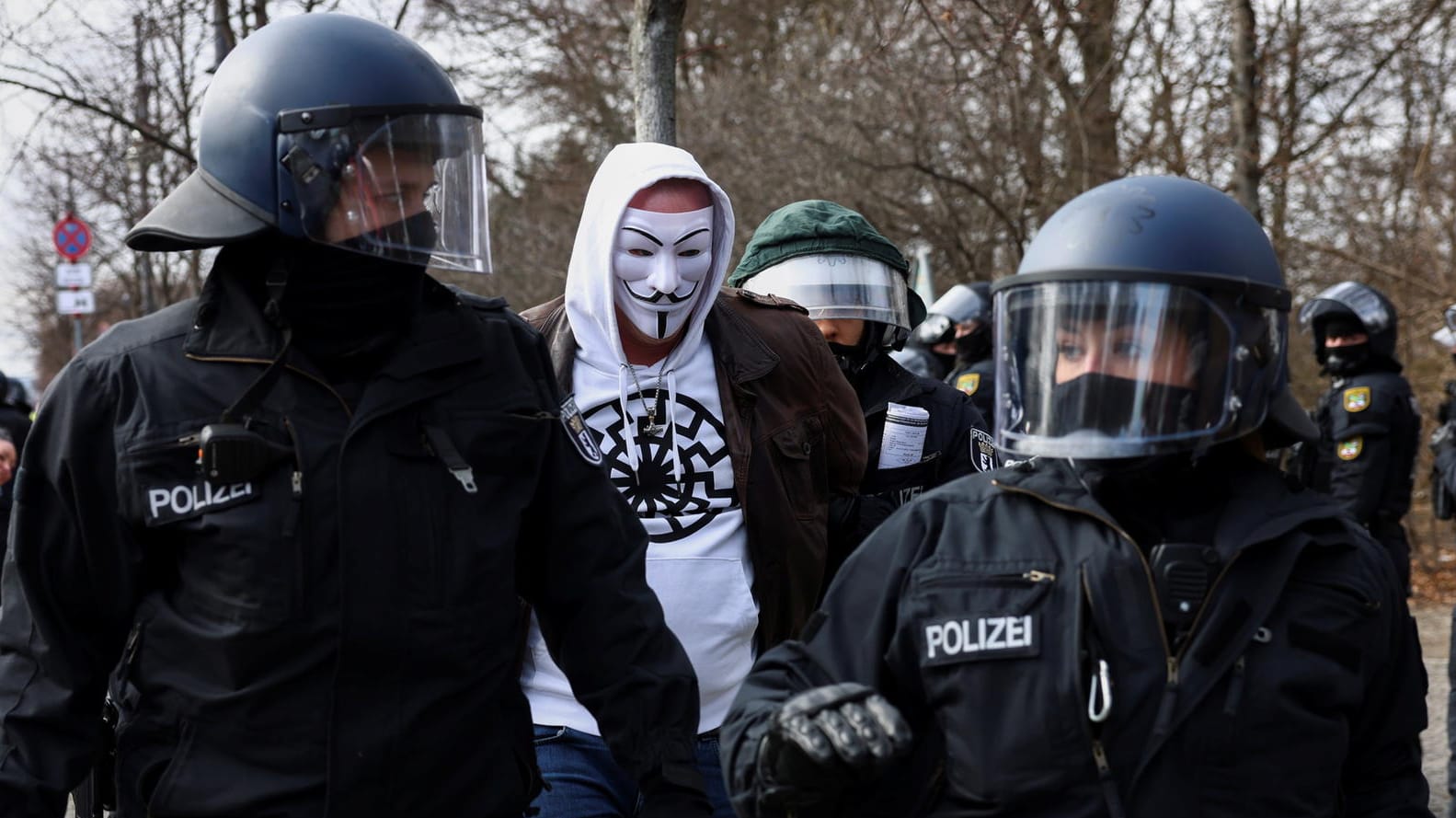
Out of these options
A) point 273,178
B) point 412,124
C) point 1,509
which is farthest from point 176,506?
point 1,509

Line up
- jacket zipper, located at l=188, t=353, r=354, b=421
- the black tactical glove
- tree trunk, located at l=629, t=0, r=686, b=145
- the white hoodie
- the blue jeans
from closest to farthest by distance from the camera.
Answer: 1. the black tactical glove
2. jacket zipper, located at l=188, t=353, r=354, b=421
3. the blue jeans
4. the white hoodie
5. tree trunk, located at l=629, t=0, r=686, b=145

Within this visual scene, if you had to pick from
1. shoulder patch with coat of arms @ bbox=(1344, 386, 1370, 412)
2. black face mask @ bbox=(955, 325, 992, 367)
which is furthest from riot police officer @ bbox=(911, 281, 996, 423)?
shoulder patch with coat of arms @ bbox=(1344, 386, 1370, 412)

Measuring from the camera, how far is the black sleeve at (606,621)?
8.53ft

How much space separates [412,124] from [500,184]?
16.3 m

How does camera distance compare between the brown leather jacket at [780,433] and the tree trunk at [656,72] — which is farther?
the tree trunk at [656,72]

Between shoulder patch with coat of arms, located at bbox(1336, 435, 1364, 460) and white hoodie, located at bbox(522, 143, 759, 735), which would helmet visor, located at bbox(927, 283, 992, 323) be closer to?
shoulder patch with coat of arms, located at bbox(1336, 435, 1364, 460)

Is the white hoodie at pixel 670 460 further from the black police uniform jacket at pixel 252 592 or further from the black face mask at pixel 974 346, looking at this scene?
the black face mask at pixel 974 346

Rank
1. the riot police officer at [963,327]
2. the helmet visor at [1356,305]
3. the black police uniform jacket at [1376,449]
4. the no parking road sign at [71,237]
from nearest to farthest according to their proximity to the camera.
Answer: the riot police officer at [963,327], the black police uniform jacket at [1376,449], the helmet visor at [1356,305], the no parking road sign at [71,237]

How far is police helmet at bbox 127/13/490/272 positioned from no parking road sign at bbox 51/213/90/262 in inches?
556

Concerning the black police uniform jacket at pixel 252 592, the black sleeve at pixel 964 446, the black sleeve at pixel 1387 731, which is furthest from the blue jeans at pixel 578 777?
the black sleeve at pixel 964 446

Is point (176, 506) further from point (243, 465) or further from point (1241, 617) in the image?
point (1241, 617)

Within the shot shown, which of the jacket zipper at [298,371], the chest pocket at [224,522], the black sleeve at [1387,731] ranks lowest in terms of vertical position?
the black sleeve at [1387,731]

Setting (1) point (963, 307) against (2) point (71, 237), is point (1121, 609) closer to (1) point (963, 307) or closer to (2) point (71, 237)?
(1) point (963, 307)

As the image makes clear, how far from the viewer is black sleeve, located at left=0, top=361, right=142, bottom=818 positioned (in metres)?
2.26
